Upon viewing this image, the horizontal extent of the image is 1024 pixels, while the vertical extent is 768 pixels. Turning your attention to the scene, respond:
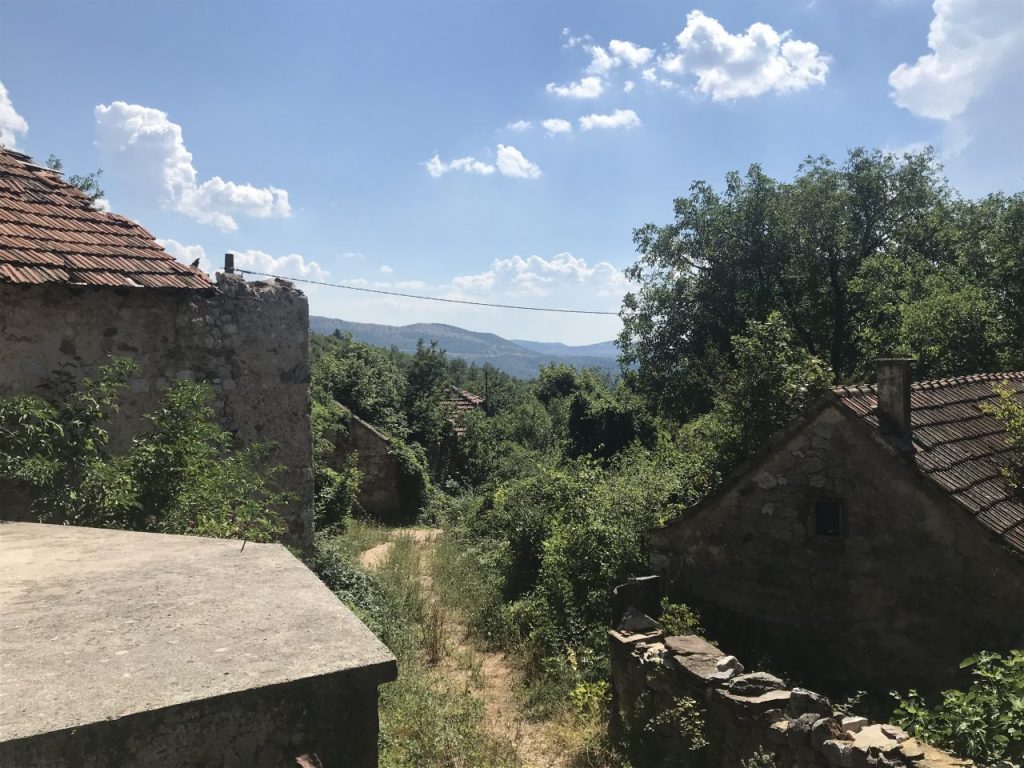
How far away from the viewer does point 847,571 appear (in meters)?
6.41

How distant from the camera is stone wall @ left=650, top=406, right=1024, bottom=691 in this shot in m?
5.75

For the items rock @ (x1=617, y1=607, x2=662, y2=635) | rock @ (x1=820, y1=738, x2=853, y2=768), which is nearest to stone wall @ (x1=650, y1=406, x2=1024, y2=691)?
rock @ (x1=617, y1=607, x2=662, y2=635)

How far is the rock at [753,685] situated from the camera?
195 inches

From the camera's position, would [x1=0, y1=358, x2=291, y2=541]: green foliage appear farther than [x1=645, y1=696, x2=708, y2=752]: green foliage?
No

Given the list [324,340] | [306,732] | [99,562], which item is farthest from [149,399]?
[324,340]

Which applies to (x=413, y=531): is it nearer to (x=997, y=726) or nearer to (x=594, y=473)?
(x=594, y=473)

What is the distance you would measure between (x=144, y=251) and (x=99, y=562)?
16.2 ft

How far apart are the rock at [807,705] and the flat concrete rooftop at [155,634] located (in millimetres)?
3975

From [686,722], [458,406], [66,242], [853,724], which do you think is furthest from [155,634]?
[458,406]

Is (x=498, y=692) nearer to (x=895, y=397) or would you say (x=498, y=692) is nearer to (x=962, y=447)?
(x=895, y=397)

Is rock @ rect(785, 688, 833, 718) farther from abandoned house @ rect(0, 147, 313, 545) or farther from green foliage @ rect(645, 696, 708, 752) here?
abandoned house @ rect(0, 147, 313, 545)

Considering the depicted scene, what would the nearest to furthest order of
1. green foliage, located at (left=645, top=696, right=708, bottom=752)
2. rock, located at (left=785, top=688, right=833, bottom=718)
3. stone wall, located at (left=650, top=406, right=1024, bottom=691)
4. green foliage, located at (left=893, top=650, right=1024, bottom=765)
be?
1. green foliage, located at (left=893, top=650, right=1024, bottom=765)
2. rock, located at (left=785, top=688, right=833, bottom=718)
3. green foliage, located at (left=645, top=696, right=708, bottom=752)
4. stone wall, located at (left=650, top=406, right=1024, bottom=691)

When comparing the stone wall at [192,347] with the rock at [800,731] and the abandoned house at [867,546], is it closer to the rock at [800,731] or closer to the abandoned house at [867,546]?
the abandoned house at [867,546]

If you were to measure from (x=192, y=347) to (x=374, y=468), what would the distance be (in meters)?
12.3
